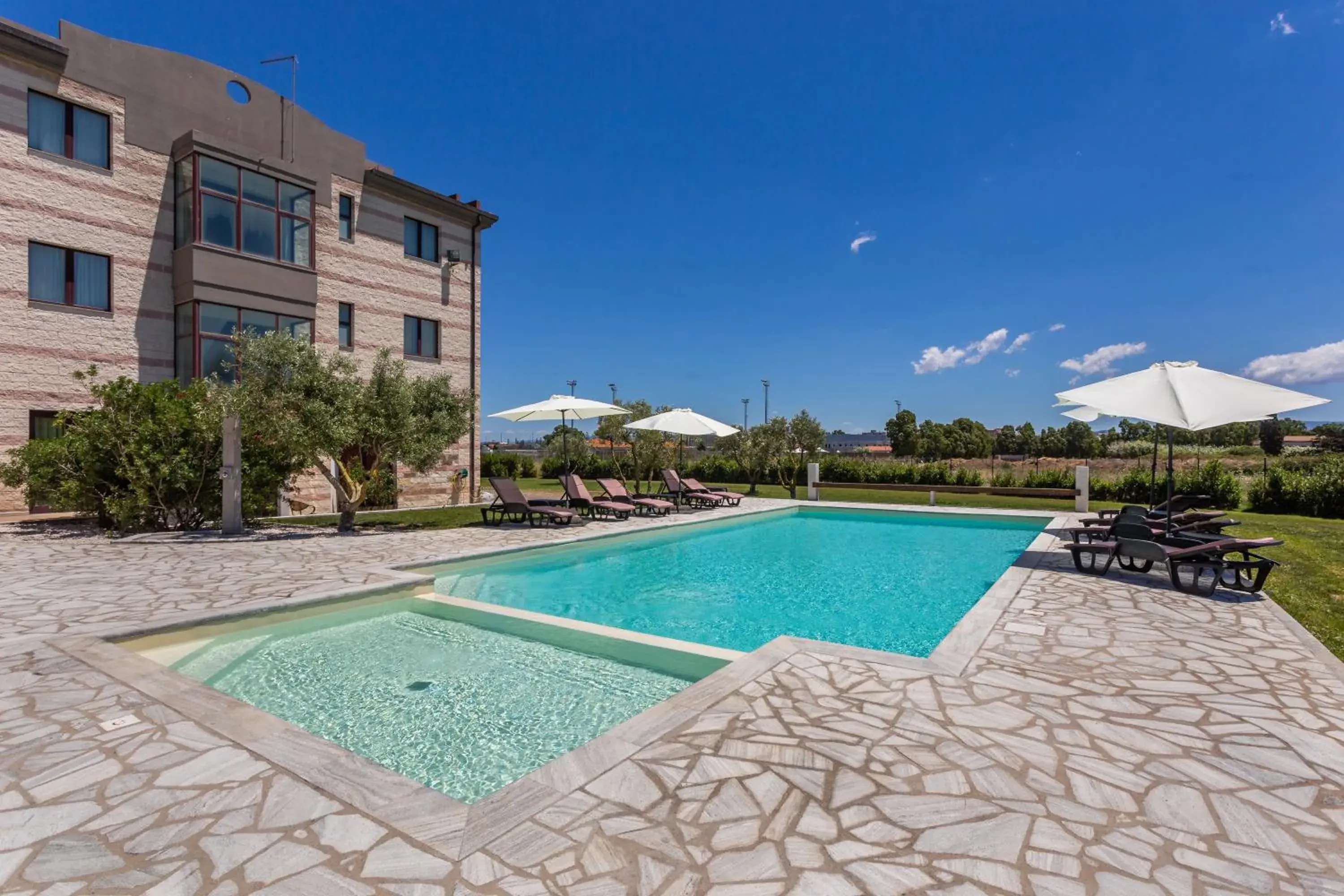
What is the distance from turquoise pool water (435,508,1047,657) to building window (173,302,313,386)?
9122mm

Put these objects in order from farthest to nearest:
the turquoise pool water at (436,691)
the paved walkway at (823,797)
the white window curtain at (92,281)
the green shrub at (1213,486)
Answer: the green shrub at (1213,486) < the white window curtain at (92,281) < the turquoise pool water at (436,691) < the paved walkway at (823,797)

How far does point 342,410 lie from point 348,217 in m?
9.11

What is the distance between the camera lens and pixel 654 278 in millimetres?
35938

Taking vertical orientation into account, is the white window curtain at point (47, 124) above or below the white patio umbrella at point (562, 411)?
above

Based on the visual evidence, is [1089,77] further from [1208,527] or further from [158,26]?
[158,26]

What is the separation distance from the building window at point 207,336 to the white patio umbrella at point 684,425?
868 centimetres

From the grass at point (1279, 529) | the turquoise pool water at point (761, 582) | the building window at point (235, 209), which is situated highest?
the building window at point (235, 209)

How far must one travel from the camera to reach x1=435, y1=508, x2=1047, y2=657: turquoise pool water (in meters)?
7.20

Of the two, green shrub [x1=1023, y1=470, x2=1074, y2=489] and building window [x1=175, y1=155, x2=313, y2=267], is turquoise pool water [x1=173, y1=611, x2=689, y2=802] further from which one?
green shrub [x1=1023, y1=470, x2=1074, y2=489]

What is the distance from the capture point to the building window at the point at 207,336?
47.2 feet

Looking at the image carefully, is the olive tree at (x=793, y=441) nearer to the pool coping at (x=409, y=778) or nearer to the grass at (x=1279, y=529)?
the grass at (x=1279, y=529)

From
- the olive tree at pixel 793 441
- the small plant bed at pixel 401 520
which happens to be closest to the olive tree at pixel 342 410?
the small plant bed at pixel 401 520

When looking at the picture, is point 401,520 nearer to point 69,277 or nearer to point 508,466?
point 69,277

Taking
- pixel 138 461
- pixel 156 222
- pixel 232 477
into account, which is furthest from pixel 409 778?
pixel 156 222
